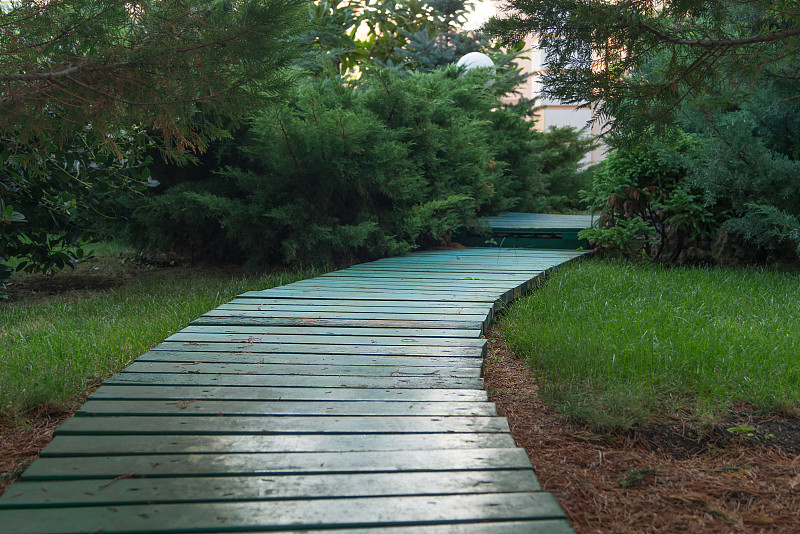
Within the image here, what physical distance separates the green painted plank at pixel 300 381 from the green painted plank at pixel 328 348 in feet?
1.13

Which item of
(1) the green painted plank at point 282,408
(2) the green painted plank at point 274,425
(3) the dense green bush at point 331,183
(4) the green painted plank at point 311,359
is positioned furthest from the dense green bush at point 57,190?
(2) the green painted plank at point 274,425

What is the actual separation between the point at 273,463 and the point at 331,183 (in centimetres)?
427

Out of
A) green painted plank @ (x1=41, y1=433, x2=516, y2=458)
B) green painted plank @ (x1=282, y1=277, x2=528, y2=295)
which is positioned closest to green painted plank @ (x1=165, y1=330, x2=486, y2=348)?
green painted plank @ (x1=41, y1=433, x2=516, y2=458)

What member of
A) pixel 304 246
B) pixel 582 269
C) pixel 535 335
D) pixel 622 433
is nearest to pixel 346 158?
pixel 304 246

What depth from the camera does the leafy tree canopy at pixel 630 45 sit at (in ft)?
9.87

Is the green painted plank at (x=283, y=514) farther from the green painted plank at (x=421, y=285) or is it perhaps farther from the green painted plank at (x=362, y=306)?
the green painted plank at (x=421, y=285)

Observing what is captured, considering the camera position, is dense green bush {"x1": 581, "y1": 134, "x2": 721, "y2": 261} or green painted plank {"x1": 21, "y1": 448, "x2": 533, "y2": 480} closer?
green painted plank {"x1": 21, "y1": 448, "x2": 533, "y2": 480}

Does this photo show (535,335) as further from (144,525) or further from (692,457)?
(144,525)

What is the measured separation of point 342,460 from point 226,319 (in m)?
1.91

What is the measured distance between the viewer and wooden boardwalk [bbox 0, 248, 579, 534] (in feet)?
5.25

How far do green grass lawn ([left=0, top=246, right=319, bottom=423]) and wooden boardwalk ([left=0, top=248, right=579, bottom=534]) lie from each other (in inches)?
15.7

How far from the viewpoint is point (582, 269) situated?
18.7 ft

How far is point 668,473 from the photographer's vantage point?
88.9 inches

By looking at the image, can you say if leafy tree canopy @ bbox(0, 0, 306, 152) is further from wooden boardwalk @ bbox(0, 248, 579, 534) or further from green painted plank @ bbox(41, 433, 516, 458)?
green painted plank @ bbox(41, 433, 516, 458)
